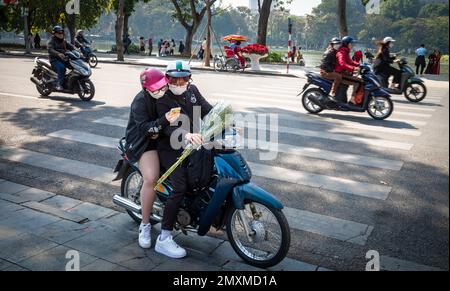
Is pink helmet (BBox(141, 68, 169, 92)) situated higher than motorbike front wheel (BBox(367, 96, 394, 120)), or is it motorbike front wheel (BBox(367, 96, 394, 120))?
pink helmet (BBox(141, 68, 169, 92))

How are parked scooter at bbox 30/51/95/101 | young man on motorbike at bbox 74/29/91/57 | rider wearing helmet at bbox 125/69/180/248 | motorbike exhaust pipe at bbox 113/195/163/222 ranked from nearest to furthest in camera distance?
rider wearing helmet at bbox 125/69/180/248, motorbike exhaust pipe at bbox 113/195/163/222, parked scooter at bbox 30/51/95/101, young man on motorbike at bbox 74/29/91/57

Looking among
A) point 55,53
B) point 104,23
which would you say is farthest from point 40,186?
point 104,23

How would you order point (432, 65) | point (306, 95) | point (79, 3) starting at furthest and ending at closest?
1. point (79, 3)
2. point (432, 65)
3. point (306, 95)

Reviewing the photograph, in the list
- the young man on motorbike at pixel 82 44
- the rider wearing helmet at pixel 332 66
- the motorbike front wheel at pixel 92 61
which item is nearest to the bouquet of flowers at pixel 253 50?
the motorbike front wheel at pixel 92 61

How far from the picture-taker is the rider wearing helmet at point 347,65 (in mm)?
10016

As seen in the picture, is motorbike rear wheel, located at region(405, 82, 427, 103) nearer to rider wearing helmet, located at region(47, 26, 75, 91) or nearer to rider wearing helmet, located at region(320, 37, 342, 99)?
rider wearing helmet, located at region(320, 37, 342, 99)

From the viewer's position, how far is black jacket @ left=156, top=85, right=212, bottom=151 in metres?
3.75

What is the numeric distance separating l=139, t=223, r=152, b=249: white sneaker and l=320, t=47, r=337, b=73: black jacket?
24.5 ft

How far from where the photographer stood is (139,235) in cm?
404

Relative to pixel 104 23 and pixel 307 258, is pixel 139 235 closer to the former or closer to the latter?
pixel 307 258

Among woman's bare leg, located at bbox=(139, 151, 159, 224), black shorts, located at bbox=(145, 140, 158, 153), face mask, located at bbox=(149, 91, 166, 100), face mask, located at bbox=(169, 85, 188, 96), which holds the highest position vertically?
face mask, located at bbox=(169, 85, 188, 96)

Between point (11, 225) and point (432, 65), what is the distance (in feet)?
67.3

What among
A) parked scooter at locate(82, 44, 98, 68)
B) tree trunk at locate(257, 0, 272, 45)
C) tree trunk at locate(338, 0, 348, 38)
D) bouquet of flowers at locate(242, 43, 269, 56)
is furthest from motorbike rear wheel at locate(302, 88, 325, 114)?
tree trunk at locate(257, 0, 272, 45)
